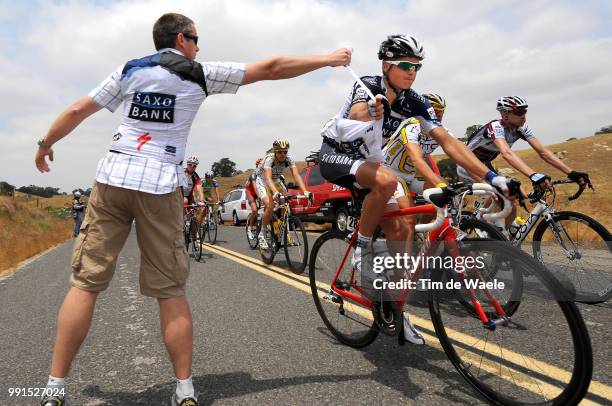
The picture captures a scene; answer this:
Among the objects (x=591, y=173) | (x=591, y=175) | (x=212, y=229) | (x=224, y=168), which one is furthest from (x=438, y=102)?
(x=224, y=168)

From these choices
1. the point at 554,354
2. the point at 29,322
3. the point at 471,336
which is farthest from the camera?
the point at 29,322

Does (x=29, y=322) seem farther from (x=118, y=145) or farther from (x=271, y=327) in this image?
(x=118, y=145)

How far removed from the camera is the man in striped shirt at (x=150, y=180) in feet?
7.54

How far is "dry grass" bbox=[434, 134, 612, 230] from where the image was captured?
1225 centimetres

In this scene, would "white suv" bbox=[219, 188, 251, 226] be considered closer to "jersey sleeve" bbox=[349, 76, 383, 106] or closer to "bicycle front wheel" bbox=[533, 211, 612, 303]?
"bicycle front wheel" bbox=[533, 211, 612, 303]

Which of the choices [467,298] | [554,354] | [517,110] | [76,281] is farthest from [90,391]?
[517,110]

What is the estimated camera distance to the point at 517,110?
16.7 ft

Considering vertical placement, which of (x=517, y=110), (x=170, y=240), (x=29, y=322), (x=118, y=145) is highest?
(x=517, y=110)

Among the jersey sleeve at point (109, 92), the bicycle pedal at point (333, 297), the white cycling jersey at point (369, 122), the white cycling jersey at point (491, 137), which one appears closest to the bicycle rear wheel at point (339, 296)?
the bicycle pedal at point (333, 297)

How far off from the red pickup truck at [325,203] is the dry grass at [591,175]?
5.01 metres

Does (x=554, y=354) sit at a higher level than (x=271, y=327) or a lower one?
higher

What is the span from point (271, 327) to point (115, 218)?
76.9 inches

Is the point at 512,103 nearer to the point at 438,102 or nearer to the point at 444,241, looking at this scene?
the point at 438,102

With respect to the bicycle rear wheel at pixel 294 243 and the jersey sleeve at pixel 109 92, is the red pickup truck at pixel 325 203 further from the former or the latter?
the jersey sleeve at pixel 109 92
